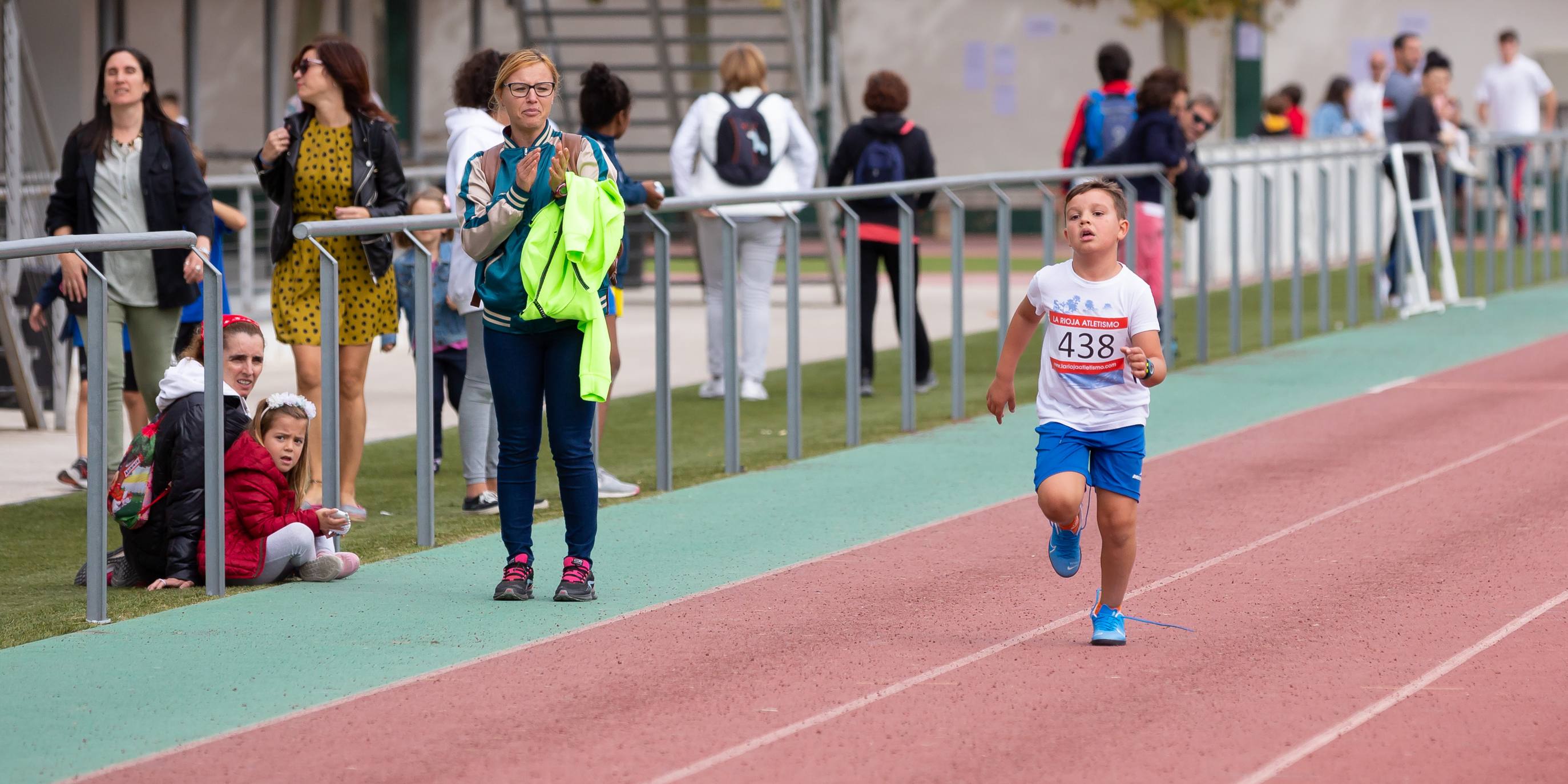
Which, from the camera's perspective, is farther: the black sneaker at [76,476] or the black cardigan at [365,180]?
the black sneaker at [76,476]

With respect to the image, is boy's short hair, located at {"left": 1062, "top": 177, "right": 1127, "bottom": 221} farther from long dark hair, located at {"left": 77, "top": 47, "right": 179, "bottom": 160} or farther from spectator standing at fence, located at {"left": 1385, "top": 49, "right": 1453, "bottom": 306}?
spectator standing at fence, located at {"left": 1385, "top": 49, "right": 1453, "bottom": 306}

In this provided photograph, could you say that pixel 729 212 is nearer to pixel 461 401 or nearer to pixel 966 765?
pixel 461 401

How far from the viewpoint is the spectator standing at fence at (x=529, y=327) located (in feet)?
22.0

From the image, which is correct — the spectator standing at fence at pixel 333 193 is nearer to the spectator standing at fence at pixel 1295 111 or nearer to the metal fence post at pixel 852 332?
the metal fence post at pixel 852 332

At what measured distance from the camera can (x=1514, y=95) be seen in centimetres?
2227

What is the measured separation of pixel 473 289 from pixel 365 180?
577 millimetres

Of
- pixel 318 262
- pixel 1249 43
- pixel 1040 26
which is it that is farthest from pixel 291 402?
pixel 1249 43

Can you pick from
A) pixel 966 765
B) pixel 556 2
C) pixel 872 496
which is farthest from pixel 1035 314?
pixel 556 2

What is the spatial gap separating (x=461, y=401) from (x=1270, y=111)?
16611 millimetres

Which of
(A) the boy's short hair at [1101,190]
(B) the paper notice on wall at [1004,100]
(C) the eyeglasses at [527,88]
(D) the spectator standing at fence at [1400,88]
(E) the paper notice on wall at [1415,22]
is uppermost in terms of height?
(E) the paper notice on wall at [1415,22]

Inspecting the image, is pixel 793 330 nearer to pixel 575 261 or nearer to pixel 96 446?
pixel 575 261

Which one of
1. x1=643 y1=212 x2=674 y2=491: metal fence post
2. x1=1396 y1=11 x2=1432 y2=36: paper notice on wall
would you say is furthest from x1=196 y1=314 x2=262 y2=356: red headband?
x1=1396 y1=11 x2=1432 y2=36: paper notice on wall

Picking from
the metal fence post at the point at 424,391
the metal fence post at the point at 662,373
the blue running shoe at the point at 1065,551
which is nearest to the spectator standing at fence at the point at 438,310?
the metal fence post at the point at 662,373

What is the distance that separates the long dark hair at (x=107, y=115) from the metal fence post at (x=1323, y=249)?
28.2 ft
